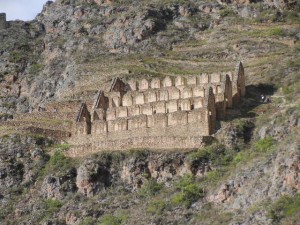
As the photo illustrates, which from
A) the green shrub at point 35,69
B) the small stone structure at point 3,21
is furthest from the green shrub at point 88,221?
the small stone structure at point 3,21

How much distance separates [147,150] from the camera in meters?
79.5

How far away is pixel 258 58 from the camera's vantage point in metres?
98.4

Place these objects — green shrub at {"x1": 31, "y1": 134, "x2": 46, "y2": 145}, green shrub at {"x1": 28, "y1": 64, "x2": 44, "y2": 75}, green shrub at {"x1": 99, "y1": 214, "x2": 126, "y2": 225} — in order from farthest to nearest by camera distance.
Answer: green shrub at {"x1": 28, "y1": 64, "x2": 44, "y2": 75} < green shrub at {"x1": 31, "y1": 134, "x2": 46, "y2": 145} < green shrub at {"x1": 99, "y1": 214, "x2": 126, "y2": 225}

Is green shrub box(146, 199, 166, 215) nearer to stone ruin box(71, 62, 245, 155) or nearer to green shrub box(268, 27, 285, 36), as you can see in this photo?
stone ruin box(71, 62, 245, 155)

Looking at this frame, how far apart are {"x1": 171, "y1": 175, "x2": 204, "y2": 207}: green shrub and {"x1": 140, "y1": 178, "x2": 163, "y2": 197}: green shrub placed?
5.20 feet

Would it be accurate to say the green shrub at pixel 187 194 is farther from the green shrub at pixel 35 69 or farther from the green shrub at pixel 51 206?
the green shrub at pixel 35 69

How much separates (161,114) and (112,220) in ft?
33.8

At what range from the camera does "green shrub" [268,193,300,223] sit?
65.5 meters

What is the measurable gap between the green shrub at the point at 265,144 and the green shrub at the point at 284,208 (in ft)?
23.5

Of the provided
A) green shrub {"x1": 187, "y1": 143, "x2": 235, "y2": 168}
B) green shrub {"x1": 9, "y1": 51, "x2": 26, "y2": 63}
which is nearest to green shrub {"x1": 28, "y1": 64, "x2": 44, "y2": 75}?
green shrub {"x1": 9, "y1": 51, "x2": 26, "y2": 63}

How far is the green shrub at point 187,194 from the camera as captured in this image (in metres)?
73.4

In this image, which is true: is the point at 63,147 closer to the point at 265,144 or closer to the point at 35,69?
the point at 265,144

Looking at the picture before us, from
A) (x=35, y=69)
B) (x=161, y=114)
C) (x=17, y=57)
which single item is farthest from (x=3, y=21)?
(x=161, y=114)

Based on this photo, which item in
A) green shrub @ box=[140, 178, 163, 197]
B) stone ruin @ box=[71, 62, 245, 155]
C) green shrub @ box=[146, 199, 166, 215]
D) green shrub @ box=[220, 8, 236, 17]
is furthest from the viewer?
green shrub @ box=[220, 8, 236, 17]
